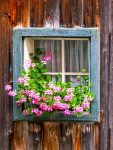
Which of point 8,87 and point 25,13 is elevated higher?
point 25,13

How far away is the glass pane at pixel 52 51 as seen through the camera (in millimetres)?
5215

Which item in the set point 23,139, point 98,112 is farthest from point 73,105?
point 23,139

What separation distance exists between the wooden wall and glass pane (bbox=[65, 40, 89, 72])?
7.2 inches

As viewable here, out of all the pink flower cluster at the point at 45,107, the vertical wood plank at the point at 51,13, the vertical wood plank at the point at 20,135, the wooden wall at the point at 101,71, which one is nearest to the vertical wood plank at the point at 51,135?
the wooden wall at the point at 101,71

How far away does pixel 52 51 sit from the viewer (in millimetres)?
5227

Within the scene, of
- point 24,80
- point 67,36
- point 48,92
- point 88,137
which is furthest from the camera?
point 88,137

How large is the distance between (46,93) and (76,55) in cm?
59

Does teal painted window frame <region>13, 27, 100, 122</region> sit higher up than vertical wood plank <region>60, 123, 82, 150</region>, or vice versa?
teal painted window frame <region>13, 27, 100, 122</region>

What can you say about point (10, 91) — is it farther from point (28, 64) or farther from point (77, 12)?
point (77, 12)

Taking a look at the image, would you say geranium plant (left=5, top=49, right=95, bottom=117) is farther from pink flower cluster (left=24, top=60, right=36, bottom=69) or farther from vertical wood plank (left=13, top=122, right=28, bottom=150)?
vertical wood plank (left=13, top=122, right=28, bottom=150)

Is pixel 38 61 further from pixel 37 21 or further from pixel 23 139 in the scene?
pixel 23 139

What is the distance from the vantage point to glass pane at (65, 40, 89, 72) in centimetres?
516

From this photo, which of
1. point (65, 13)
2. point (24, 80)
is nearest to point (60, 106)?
point (24, 80)

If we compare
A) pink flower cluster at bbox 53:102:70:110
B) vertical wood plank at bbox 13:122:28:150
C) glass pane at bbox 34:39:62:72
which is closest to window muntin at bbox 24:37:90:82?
glass pane at bbox 34:39:62:72
